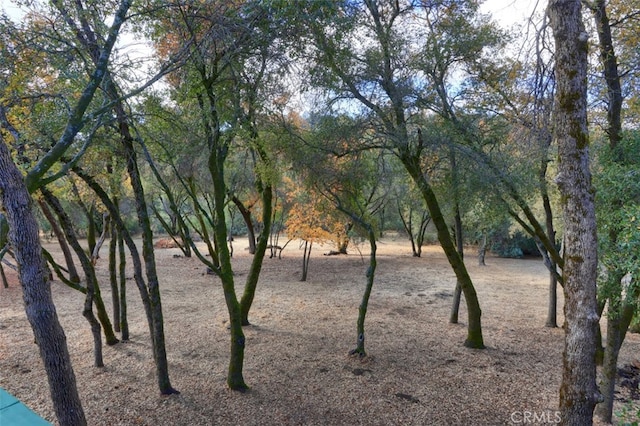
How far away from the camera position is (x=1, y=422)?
5.64ft

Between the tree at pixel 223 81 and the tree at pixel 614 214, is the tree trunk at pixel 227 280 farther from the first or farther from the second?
the tree at pixel 614 214

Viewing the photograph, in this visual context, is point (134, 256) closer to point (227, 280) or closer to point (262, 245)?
point (227, 280)

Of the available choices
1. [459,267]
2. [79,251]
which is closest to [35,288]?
[79,251]

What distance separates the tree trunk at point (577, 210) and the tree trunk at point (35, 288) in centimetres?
440

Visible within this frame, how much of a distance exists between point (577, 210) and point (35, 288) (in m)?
4.61

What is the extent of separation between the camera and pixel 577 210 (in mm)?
3043

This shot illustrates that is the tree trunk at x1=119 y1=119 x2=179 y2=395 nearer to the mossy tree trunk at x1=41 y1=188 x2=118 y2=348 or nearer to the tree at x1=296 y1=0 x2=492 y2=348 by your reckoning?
the mossy tree trunk at x1=41 y1=188 x2=118 y2=348

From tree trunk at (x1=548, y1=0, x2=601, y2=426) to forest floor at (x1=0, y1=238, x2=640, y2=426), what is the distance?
414mm

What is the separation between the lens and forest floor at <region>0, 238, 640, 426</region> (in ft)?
15.1

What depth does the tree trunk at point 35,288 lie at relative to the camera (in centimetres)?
262

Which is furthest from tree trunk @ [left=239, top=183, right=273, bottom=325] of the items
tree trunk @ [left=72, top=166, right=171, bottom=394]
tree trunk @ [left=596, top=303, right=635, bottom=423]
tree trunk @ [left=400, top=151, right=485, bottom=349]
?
tree trunk @ [left=596, top=303, right=635, bottom=423]

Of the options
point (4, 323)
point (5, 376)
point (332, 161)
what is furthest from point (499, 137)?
point (4, 323)

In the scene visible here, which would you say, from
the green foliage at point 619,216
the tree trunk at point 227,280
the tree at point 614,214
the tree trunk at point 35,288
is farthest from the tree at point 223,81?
the green foliage at point 619,216

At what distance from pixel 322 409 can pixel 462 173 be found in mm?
4656
